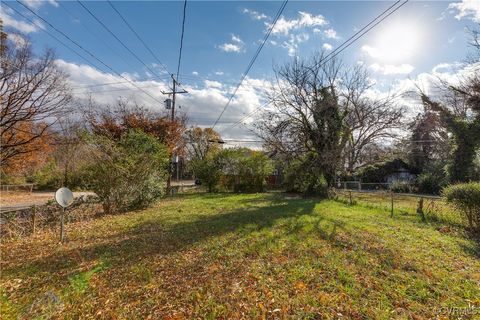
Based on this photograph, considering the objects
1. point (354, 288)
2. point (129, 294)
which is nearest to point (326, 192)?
point (354, 288)

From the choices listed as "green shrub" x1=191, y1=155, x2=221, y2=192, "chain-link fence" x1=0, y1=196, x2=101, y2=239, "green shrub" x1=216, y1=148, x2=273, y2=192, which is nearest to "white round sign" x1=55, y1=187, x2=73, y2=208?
"chain-link fence" x1=0, y1=196, x2=101, y2=239

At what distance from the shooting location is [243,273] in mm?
4020

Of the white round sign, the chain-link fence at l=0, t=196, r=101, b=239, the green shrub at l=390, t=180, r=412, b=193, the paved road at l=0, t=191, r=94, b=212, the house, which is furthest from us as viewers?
the house

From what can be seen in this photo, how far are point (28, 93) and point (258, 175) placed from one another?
15.4 m

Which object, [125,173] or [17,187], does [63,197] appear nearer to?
[125,173]

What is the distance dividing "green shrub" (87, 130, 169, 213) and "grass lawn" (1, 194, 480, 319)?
2982mm

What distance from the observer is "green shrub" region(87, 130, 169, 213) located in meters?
9.60

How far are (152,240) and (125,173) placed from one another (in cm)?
508

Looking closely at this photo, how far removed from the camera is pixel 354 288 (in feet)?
11.5

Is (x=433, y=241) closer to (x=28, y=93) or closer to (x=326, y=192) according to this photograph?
(x=326, y=192)

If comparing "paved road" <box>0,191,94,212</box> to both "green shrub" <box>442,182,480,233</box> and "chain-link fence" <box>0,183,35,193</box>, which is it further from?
"green shrub" <box>442,182,480,233</box>

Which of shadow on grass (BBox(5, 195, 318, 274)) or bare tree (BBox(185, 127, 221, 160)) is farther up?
bare tree (BBox(185, 127, 221, 160))

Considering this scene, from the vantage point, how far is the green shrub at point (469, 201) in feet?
22.0

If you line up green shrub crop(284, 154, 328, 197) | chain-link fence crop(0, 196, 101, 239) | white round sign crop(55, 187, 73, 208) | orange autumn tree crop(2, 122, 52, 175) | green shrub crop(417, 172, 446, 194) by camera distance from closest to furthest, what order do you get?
white round sign crop(55, 187, 73, 208)
chain-link fence crop(0, 196, 101, 239)
orange autumn tree crop(2, 122, 52, 175)
green shrub crop(284, 154, 328, 197)
green shrub crop(417, 172, 446, 194)
